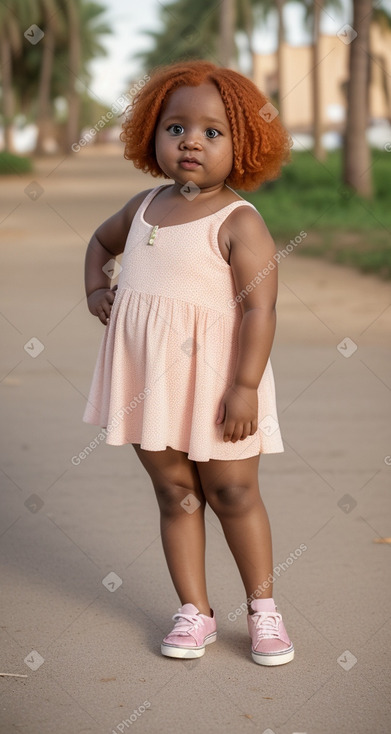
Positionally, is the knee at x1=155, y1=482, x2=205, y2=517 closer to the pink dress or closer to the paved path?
the pink dress

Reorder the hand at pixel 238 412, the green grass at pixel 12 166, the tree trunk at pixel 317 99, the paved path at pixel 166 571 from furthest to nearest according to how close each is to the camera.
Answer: the green grass at pixel 12 166 → the tree trunk at pixel 317 99 → the hand at pixel 238 412 → the paved path at pixel 166 571

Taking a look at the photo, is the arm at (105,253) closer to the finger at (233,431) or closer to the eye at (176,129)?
the eye at (176,129)

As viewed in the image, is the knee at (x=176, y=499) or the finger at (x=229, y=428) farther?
the knee at (x=176, y=499)

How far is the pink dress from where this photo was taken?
9.20ft

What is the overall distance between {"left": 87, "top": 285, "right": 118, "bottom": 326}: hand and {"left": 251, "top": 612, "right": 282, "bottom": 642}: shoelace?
87 centimetres

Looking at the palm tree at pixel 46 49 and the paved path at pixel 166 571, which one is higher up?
the paved path at pixel 166 571

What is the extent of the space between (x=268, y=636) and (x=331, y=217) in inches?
508

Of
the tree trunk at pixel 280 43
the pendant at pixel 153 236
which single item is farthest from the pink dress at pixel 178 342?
the tree trunk at pixel 280 43

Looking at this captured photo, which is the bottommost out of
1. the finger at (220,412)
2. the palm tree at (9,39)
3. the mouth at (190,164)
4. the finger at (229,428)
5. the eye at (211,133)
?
the palm tree at (9,39)

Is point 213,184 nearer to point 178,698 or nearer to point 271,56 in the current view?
point 178,698

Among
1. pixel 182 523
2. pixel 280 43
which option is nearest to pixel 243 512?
pixel 182 523

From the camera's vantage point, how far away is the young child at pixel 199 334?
2.80 metres

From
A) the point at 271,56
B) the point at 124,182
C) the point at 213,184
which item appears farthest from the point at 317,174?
the point at 271,56

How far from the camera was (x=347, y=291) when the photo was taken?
9391mm
